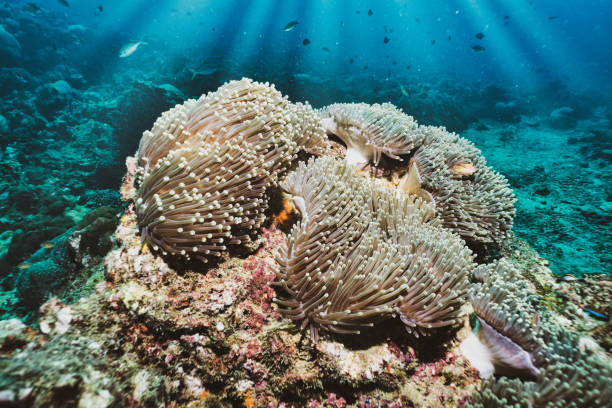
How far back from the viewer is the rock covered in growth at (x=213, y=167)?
2230mm

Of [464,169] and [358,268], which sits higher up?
[464,169]

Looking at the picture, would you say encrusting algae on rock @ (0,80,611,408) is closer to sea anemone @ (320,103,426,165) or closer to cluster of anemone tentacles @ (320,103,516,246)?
cluster of anemone tentacles @ (320,103,516,246)

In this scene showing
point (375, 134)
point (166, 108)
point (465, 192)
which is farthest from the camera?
point (166, 108)

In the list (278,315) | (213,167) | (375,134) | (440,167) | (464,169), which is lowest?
(278,315)

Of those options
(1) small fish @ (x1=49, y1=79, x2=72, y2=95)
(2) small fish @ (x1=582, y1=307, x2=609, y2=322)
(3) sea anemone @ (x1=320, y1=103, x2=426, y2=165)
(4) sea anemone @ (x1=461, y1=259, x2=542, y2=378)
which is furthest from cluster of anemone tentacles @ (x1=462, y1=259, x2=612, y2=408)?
(1) small fish @ (x1=49, y1=79, x2=72, y2=95)

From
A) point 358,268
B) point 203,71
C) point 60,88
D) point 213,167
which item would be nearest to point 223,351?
point 358,268

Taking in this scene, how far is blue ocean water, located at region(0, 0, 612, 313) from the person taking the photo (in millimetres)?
7477

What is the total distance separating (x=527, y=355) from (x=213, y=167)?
3.03 m

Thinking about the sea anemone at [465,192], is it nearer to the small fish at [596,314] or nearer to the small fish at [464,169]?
the small fish at [464,169]

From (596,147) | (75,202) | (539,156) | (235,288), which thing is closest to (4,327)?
(235,288)

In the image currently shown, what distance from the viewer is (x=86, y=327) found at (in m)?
1.95

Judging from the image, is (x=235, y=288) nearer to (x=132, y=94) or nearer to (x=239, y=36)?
(x=132, y=94)

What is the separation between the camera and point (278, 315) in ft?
7.82

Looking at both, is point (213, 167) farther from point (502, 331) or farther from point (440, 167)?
point (440, 167)
